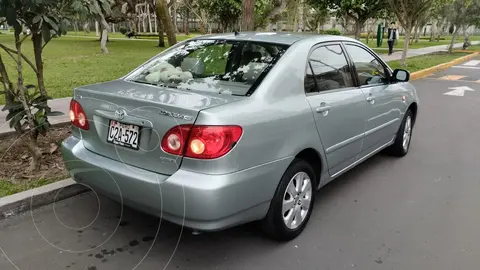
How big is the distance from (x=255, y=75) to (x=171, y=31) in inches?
181

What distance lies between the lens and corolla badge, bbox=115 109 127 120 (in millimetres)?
2877

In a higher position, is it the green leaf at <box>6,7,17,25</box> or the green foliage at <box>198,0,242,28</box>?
the green foliage at <box>198,0,242,28</box>

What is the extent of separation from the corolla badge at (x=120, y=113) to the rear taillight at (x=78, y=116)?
41 centimetres

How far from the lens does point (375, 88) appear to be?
4.43 m

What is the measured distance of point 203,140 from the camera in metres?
2.62

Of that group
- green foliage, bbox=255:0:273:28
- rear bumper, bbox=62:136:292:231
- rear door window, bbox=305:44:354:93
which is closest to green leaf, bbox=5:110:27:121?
rear bumper, bbox=62:136:292:231

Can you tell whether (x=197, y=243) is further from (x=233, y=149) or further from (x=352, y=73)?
(x=352, y=73)

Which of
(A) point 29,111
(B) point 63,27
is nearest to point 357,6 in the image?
(B) point 63,27

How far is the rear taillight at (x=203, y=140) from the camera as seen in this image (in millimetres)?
2617

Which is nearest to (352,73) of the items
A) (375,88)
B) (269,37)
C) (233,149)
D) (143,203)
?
(375,88)

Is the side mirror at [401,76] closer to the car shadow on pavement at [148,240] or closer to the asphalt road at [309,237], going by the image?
the asphalt road at [309,237]

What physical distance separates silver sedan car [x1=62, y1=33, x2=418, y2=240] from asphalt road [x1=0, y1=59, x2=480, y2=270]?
0.30 meters

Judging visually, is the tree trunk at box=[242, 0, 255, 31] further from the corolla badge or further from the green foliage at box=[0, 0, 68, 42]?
the corolla badge

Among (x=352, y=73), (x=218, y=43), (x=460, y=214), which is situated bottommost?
(x=460, y=214)
